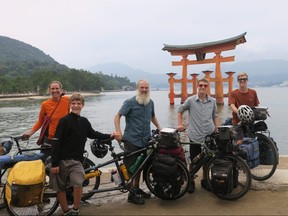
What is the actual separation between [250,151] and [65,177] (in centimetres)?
251

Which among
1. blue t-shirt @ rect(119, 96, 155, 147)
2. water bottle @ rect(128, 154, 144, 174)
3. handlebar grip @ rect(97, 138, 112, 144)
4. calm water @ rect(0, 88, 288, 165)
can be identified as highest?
blue t-shirt @ rect(119, 96, 155, 147)

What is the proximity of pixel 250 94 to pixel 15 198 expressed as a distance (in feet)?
12.1

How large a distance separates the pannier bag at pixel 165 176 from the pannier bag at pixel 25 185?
4.43ft

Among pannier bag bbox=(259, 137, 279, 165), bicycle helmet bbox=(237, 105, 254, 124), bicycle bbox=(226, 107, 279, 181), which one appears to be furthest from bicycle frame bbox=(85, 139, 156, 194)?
pannier bag bbox=(259, 137, 279, 165)

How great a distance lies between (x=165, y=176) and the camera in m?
3.80

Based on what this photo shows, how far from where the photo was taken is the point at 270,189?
4.40m

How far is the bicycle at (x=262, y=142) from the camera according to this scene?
4648 millimetres

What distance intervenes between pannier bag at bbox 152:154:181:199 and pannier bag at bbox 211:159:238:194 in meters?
0.44

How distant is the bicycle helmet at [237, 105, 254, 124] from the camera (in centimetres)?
447

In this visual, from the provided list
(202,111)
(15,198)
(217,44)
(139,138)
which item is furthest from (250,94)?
(217,44)

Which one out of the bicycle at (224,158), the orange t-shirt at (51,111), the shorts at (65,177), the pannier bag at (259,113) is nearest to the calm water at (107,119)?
the orange t-shirt at (51,111)

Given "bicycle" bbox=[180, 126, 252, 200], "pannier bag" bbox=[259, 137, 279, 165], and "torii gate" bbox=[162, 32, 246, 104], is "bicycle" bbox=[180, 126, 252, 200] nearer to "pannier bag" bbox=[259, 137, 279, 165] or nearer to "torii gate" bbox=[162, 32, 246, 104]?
"pannier bag" bbox=[259, 137, 279, 165]

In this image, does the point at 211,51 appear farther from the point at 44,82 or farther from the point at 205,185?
the point at 44,82

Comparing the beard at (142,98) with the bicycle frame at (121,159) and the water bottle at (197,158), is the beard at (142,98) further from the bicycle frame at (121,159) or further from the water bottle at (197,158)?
the water bottle at (197,158)
